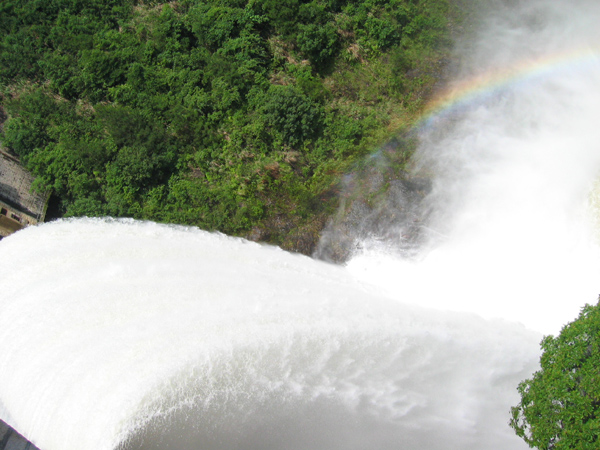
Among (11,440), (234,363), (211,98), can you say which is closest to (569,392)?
(234,363)

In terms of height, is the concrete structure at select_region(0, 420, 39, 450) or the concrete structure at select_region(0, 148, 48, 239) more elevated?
the concrete structure at select_region(0, 148, 48, 239)

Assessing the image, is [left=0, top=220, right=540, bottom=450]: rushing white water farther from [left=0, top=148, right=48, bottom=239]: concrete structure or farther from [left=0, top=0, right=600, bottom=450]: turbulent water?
[left=0, top=148, right=48, bottom=239]: concrete structure

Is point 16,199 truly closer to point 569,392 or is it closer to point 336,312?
point 336,312

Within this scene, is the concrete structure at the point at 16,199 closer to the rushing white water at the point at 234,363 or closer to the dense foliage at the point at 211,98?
the dense foliage at the point at 211,98

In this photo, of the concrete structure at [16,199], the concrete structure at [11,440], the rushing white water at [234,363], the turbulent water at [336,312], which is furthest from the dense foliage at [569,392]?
the concrete structure at [16,199]

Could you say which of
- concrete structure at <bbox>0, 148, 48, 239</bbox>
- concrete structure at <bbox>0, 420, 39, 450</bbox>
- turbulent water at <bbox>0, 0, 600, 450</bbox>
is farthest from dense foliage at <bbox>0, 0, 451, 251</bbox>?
concrete structure at <bbox>0, 420, 39, 450</bbox>
